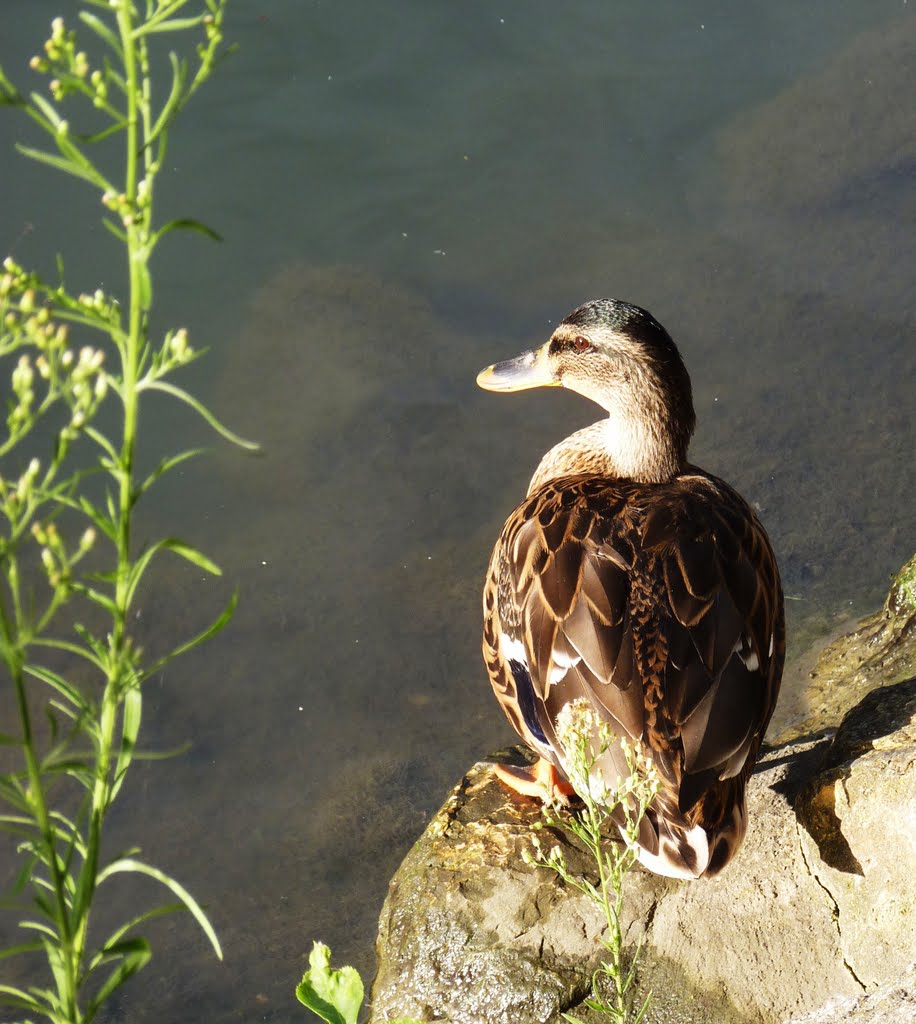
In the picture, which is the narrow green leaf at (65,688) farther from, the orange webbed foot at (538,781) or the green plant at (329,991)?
the orange webbed foot at (538,781)

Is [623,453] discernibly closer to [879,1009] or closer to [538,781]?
[538,781]

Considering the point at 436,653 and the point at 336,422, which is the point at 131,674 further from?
the point at 336,422

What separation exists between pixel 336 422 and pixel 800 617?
8.90 ft

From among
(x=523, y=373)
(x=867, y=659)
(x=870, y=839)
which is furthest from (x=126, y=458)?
(x=867, y=659)

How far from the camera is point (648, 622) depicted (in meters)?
3.47

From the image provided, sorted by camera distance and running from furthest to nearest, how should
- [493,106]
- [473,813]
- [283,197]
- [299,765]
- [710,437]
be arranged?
1. [493,106]
2. [283,197]
3. [710,437]
4. [299,765]
5. [473,813]

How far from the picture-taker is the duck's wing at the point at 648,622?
10.8 ft

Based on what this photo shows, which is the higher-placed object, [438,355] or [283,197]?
[283,197]

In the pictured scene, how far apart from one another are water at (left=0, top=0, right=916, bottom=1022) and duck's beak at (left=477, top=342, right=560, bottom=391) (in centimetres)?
109

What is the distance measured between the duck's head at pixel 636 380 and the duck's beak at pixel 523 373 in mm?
293

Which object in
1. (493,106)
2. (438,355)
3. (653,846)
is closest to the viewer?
(653,846)

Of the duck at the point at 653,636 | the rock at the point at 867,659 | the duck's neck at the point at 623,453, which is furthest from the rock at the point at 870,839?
the duck's neck at the point at 623,453

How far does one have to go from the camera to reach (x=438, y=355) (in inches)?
285

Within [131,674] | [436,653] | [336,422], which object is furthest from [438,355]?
[131,674]
